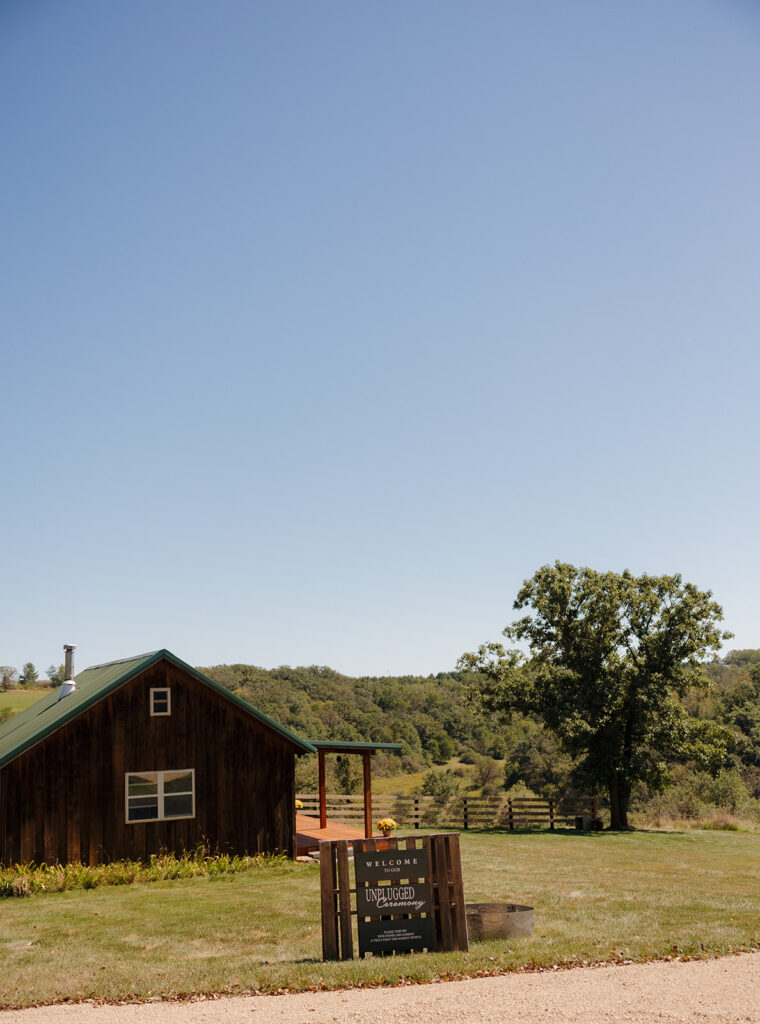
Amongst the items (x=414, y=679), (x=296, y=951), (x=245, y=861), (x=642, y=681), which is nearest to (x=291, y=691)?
(x=414, y=679)

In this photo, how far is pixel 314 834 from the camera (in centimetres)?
2573

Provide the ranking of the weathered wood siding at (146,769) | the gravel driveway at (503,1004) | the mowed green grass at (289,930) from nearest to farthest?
the gravel driveway at (503,1004) → the mowed green grass at (289,930) → the weathered wood siding at (146,769)

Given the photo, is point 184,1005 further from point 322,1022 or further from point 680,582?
point 680,582

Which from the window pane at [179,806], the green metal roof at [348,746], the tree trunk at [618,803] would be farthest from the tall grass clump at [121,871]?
the tree trunk at [618,803]

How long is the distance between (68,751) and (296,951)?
10509 mm

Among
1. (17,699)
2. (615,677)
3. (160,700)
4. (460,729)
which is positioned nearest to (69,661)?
(160,700)

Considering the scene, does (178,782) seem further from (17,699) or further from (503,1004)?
(17,699)

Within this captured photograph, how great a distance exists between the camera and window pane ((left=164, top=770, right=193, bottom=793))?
2112 cm

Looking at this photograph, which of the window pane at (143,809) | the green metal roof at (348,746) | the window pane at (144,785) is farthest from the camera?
the green metal roof at (348,746)

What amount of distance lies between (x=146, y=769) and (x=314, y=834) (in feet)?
23.3

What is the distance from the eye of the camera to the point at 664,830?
34688 mm

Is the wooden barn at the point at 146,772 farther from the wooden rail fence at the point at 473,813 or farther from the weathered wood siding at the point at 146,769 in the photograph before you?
the wooden rail fence at the point at 473,813

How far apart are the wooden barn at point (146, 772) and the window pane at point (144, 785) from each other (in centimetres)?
2

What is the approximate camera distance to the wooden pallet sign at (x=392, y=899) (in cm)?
1124
